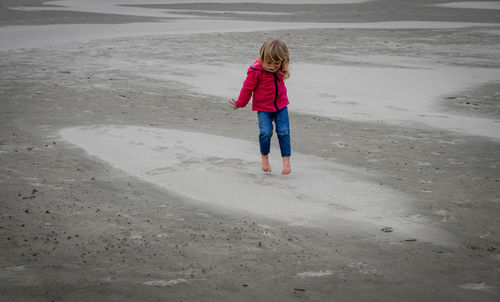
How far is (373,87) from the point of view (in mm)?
12141

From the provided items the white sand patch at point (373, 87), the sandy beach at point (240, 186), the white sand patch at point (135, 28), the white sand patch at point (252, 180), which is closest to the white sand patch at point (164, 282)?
the sandy beach at point (240, 186)

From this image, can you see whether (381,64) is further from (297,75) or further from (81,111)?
(81,111)

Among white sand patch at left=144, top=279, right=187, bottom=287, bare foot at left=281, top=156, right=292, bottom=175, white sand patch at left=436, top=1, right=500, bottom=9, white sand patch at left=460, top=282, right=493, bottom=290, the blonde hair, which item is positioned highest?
the blonde hair

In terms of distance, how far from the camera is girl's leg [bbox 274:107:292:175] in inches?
256

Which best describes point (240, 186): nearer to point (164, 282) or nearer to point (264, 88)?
point (264, 88)

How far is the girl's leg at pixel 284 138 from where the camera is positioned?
6.49 metres

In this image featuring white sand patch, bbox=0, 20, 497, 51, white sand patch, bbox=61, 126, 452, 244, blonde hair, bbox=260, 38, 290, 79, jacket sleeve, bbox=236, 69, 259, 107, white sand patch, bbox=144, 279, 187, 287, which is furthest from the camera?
white sand patch, bbox=0, 20, 497, 51

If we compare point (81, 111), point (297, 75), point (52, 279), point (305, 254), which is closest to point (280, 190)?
point (305, 254)

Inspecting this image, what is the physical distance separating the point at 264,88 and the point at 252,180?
960 millimetres

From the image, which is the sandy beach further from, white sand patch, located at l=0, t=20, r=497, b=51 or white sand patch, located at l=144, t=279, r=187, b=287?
white sand patch, located at l=0, t=20, r=497, b=51

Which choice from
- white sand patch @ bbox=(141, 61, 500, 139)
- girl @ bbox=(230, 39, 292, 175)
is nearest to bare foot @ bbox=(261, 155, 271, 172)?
girl @ bbox=(230, 39, 292, 175)

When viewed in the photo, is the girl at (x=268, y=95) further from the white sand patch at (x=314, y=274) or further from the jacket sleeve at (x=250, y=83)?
the white sand patch at (x=314, y=274)

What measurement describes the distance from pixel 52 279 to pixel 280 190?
2596mm

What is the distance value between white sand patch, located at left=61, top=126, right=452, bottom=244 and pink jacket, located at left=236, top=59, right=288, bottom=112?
73cm
